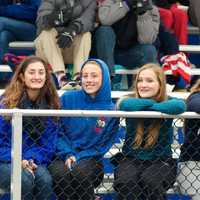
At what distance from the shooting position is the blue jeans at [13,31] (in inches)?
285

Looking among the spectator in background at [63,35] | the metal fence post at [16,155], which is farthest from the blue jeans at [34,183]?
the spectator in background at [63,35]

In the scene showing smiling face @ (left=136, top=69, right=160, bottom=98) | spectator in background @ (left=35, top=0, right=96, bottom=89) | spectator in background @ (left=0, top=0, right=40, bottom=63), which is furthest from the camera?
spectator in background @ (left=0, top=0, right=40, bottom=63)

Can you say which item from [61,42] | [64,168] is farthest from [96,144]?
[61,42]

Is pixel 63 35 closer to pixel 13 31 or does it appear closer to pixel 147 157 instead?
pixel 13 31

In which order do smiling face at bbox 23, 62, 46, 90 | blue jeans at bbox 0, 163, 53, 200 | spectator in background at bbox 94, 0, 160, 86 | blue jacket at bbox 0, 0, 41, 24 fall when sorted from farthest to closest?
blue jacket at bbox 0, 0, 41, 24 < spectator in background at bbox 94, 0, 160, 86 < smiling face at bbox 23, 62, 46, 90 < blue jeans at bbox 0, 163, 53, 200

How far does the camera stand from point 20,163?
184 inches

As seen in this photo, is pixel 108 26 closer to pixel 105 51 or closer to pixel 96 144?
pixel 105 51

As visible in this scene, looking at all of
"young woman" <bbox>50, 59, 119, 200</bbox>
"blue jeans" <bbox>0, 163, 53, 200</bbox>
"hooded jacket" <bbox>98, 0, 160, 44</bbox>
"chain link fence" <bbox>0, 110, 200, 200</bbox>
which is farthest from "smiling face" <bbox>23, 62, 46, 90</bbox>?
"hooded jacket" <bbox>98, 0, 160, 44</bbox>

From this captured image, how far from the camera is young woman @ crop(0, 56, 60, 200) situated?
5004mm

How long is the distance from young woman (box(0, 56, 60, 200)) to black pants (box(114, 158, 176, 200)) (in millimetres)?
486

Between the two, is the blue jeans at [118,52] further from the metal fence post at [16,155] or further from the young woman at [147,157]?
the metal fence post at [16,155]

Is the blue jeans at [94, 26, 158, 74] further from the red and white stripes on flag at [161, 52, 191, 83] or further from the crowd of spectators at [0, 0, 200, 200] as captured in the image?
the crowd of spectators at [0, 0, 200, 200]

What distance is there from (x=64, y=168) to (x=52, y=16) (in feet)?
7.52

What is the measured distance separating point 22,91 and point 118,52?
212 cm
